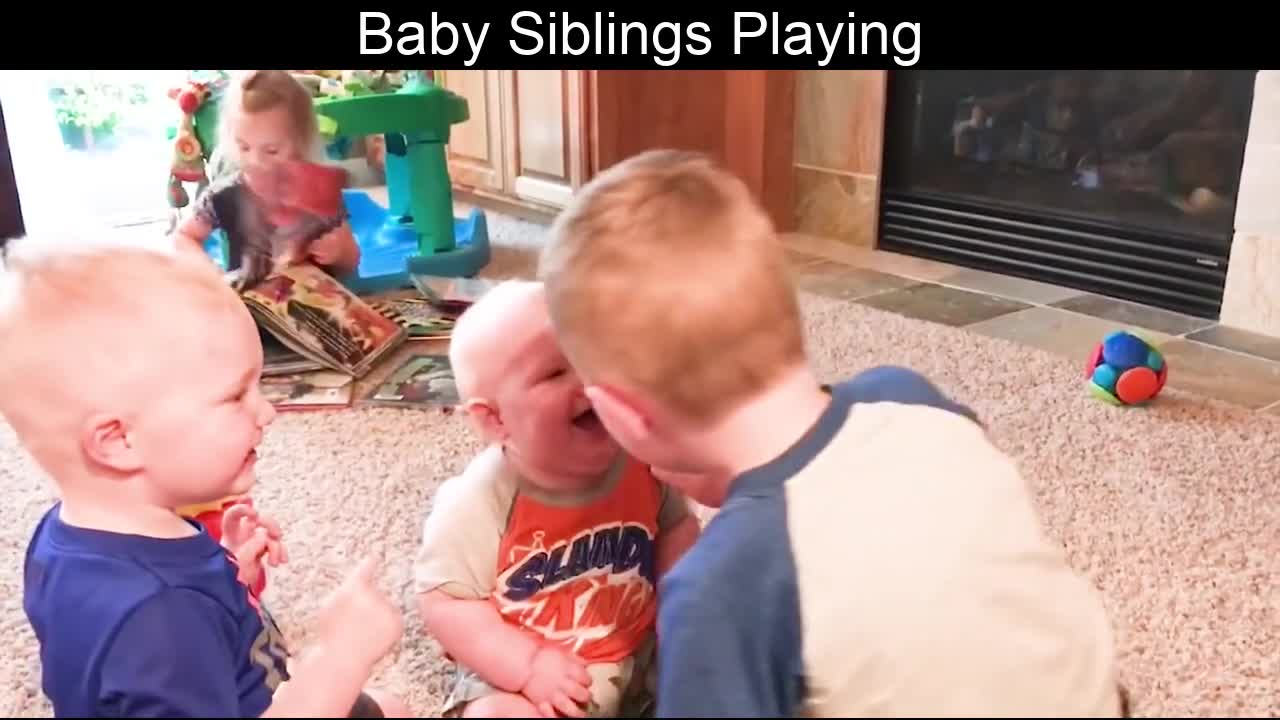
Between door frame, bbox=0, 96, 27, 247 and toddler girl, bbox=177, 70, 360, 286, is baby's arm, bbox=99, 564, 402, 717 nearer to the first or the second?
toddler girl, bbox=177, 70, 360, 286

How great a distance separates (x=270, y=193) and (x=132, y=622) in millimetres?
1398

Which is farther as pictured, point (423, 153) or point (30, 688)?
point (423, 153)

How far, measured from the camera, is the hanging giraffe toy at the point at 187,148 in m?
2.26

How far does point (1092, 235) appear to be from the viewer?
230cm

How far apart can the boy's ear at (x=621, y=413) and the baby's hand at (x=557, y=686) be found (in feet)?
0.96

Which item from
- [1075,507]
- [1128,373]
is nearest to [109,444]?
[1075,507]

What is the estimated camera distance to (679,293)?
0.61m

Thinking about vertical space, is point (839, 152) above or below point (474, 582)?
above

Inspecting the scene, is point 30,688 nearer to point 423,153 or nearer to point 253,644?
point 253,644

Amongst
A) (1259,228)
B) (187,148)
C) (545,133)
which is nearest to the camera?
(1259,228)

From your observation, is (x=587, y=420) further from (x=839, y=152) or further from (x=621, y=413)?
(x=839, y=152)

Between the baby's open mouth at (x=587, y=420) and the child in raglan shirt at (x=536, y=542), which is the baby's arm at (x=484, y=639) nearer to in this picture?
the child in raglan shirt at (x=536, y=542)
